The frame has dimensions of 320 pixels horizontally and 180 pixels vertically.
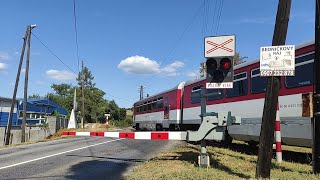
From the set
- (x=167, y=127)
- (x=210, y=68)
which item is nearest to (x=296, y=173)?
(x=210, y=68)

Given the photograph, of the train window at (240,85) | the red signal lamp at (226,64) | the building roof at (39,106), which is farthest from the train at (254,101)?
the building roof at (39,106)

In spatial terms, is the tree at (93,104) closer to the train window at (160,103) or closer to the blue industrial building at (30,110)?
the blue industrial building at (30,110)

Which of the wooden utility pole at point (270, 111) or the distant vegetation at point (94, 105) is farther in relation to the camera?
the distant vegetation at point (94, 105)

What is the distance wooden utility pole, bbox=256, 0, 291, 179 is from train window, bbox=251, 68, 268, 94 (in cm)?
532

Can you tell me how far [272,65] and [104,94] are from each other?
115428mm

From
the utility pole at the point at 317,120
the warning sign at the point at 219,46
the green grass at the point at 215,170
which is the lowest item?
the green grass at the point at 215,170

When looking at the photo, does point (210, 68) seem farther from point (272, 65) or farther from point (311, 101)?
point (311, 101)

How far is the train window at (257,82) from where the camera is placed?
1321cm

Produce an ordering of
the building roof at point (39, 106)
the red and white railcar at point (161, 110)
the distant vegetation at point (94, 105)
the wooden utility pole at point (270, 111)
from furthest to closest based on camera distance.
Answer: the distant vegetation at point (94, 105)
the building roof at point (39, 106)
the red and white railcar at point (161, 110)
the wooden utility pole at point (270, 111)

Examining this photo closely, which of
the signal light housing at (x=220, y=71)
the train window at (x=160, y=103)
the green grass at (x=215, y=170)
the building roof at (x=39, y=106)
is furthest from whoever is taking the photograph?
the building roof at (x=39, y=106)

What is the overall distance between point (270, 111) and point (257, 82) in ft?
19.6

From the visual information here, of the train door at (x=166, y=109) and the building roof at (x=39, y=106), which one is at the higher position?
the building roof at (x=39, y=106)

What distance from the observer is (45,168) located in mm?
10633

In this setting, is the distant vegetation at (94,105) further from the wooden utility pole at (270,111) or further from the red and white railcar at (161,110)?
the wooden utility pole at (270,111)
